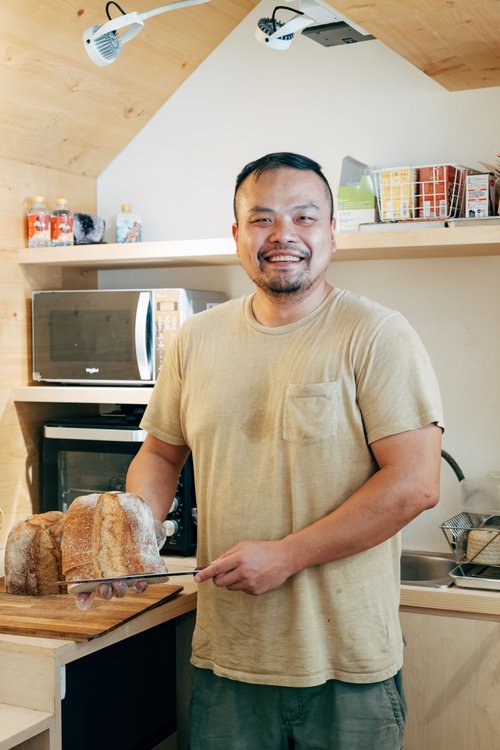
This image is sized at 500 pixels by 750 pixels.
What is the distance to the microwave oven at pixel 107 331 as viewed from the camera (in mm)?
2609

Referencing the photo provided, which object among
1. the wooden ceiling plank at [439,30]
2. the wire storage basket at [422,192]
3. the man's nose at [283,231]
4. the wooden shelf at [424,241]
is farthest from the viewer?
the wire storage basket at [422,192]

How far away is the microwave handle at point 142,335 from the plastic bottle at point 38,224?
388 millimetres

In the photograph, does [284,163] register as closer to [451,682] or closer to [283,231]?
[283,231]

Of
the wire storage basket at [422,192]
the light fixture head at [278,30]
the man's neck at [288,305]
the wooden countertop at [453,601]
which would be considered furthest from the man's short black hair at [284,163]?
the wooden countertop at [453,601]

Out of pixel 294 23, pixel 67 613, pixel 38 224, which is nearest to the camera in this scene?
pixel 67 613

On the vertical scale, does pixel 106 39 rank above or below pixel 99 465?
above

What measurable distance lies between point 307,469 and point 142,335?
110cm

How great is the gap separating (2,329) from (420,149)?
4.22 feet

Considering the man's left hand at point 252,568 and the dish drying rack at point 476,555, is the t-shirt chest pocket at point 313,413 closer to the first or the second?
the man's left hand at point 252,568

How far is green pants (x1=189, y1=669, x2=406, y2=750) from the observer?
158 cm

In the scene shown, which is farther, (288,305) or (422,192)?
(422,192)

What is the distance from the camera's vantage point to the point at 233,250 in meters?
2.51

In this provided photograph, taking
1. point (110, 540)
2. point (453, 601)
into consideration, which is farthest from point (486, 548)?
point (110, 540)

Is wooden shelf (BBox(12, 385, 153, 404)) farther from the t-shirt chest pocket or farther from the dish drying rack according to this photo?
the t-shirt chest pocket
